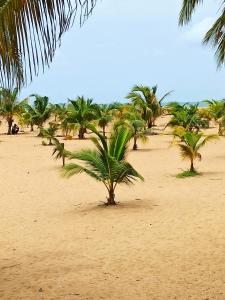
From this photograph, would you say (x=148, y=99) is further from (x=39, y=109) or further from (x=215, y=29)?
(x=215, y=29)

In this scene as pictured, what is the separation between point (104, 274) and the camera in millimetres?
5320

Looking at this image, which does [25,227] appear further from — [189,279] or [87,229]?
[189,279]

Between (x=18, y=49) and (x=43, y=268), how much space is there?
3.45 m

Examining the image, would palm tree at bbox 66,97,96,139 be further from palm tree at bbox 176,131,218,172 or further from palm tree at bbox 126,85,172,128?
palm tree at bbox 176,131,218,172

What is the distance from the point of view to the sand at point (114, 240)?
4.91 meters

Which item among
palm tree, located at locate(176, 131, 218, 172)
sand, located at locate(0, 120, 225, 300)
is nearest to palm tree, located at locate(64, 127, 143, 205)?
sand, located at locate(0, 120, 225, 300)

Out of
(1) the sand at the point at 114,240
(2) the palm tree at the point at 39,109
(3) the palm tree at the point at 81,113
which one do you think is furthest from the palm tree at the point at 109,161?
(2) the palm tree at the point at 39,109

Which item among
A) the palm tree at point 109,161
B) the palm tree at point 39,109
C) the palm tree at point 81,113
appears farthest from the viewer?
the palm tree at point 39,109

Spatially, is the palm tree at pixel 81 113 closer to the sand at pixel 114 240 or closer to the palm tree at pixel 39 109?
the palm tree at pixel 39 109

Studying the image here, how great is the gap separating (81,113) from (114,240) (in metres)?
19.7

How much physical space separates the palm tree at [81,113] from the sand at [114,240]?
13.0 metres

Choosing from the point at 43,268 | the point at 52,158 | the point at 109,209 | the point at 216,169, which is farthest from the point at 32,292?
the point at 52,158

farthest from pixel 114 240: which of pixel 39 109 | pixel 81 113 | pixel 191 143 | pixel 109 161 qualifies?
pixel 39 109

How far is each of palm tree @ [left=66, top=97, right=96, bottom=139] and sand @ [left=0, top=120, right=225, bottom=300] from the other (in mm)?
12988
